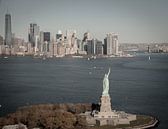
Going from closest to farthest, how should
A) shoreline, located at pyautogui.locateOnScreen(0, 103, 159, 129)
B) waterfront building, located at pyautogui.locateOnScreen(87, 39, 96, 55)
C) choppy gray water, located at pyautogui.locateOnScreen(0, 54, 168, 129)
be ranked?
1. shoreline, located at pyautogui.locateOnScreen(0, 103, 159, 129)
2. choppy gray water, located at pyautogui.locateOnScreen(0, 54, 168, 129)
3. waterfront building, located at pyautogui.locateOnScreen(87, 39, 96, 55)

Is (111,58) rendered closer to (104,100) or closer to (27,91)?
(27,91)

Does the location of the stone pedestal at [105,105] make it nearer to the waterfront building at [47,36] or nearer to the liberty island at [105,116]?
the liberty island at [105,116]

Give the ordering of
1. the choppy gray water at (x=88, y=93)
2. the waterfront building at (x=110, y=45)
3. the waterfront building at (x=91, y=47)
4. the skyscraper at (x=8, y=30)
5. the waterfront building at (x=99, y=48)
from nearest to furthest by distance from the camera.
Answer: the choppy gray water at (x=88, y=93) < the skyscraper at (x=8, y=30) < the waterfront building at (x=110, y=45) < the waterfront building at (x=99, y=48) < the waterfront building at (x=91, y=47)

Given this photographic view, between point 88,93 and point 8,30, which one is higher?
point 8,30

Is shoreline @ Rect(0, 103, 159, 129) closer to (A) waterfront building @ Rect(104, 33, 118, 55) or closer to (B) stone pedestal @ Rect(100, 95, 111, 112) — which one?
(B) stone pedestal @ Rect(100, 95, 111, 112)

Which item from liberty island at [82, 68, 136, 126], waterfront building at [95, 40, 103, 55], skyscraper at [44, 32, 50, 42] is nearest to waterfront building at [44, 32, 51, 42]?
skyscraper at [44, 32, 50, 42]

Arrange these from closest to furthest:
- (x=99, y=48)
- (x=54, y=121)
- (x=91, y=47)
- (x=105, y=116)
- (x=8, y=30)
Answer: (x=54, y=121), (x=105, y=116), (x=8, y=30), (x=99, y=48), (x=91, y=47)

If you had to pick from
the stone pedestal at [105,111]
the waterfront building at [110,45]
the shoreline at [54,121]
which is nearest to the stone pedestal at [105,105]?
the stone pedestal at [105,111]

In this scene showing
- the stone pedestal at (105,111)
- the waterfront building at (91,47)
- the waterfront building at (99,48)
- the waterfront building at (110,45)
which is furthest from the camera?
the waterfront building at (91,47)

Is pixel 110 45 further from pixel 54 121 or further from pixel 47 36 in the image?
pixel 54 121

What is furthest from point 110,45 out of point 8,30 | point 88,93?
point 88,93

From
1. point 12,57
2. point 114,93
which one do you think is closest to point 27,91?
point 114,93
